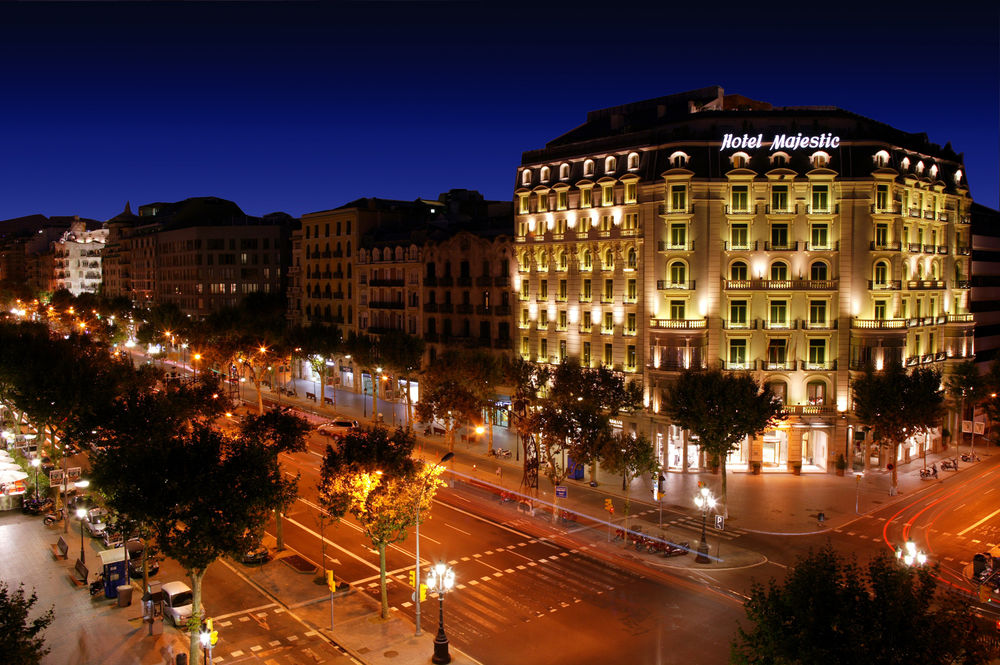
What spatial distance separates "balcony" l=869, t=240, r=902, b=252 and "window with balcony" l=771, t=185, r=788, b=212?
7.94 metres

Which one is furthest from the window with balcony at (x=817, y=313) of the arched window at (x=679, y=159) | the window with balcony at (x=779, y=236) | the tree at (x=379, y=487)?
the tree at (x=379, y=487)

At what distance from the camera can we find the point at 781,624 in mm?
21891

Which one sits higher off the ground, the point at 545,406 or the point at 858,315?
the point at 858,315

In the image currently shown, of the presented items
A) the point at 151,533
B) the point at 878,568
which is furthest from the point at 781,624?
the point at 151,533

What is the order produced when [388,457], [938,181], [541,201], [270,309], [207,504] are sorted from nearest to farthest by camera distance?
[207,504] < [388,457] < [938,181] < [541,201] < [270,309]

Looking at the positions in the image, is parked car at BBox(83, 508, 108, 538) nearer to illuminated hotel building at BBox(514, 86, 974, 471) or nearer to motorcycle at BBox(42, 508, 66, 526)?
motorcycle at BBox(42, 508, 66, 526)

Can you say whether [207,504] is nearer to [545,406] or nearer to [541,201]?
[545,406]

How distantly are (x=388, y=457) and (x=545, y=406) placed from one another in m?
26.1

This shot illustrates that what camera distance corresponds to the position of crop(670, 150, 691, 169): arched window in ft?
219

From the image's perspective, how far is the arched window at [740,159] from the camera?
6638 cm

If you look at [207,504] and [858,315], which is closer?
[207,504]

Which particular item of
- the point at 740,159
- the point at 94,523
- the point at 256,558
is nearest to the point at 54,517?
the point at 94,523

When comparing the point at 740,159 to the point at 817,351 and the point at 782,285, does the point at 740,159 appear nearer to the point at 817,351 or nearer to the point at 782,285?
the point at 782,285

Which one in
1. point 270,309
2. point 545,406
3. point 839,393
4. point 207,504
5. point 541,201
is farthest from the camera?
point 270,309
